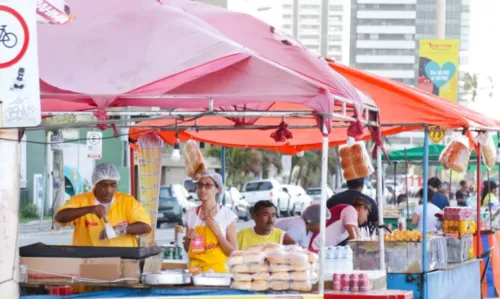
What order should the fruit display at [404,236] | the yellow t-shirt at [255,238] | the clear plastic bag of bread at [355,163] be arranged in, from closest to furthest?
the yellow t-shirt at [255,238] → the fruit display at [404,236] → the clear plastic bag of bread at [355,163]

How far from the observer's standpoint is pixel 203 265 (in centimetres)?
911

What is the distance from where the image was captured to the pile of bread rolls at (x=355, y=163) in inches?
511

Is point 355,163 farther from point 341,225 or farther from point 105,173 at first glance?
point 105,173

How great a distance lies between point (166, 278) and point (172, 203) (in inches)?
1241

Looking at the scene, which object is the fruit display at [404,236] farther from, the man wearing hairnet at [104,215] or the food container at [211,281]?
the food container at [211,281]

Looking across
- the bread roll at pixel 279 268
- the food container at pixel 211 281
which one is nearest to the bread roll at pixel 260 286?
the bread roll at pixel 279 268

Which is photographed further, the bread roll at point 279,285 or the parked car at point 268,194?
the parked car at point 268,194

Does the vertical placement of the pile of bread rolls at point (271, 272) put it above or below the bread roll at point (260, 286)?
above

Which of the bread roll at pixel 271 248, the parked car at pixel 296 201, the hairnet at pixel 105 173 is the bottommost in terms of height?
the parked car at pixel 296 201

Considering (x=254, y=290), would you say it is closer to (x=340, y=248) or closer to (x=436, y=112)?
(x=340, y=248)

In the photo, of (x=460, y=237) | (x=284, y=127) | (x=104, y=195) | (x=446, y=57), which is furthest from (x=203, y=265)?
(x=446, y=57)

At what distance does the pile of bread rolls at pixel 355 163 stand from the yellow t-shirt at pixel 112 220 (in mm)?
4281

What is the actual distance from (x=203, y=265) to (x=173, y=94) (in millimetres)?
1989

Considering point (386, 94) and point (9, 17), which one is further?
point (386, 94)
